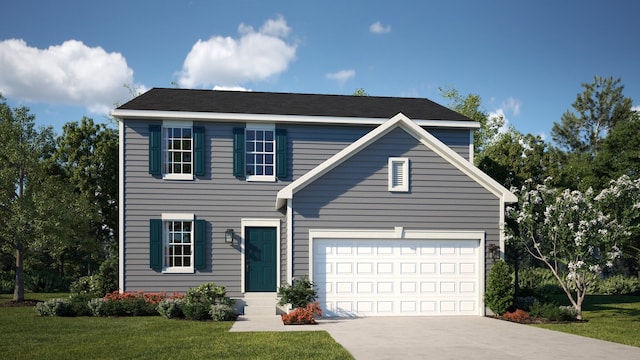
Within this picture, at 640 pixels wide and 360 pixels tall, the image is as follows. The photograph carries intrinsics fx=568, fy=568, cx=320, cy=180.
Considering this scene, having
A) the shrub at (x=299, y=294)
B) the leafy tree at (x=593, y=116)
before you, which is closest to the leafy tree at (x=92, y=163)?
the shrub at (x=299, y=294)

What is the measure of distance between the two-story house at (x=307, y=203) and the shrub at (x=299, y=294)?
444 millimetres

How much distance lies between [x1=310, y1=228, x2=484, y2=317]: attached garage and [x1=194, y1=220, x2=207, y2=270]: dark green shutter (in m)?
3.75

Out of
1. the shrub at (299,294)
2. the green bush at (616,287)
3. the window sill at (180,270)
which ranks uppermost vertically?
the window sill at (180,270)

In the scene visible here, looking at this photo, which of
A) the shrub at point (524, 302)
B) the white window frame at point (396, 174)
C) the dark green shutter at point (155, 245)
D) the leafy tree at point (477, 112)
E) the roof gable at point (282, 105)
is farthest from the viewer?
A: the leafy tree at point (477, 112)

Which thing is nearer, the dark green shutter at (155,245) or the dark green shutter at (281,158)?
the dark green shutter at (155,245)

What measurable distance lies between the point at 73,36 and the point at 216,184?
31.6 feet

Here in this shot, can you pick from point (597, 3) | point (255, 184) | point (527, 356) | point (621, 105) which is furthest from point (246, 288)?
point (621, 105)

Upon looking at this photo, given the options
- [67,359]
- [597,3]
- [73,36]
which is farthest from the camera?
[597,3]

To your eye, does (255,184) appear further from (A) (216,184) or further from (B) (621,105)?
(B) (621,105)

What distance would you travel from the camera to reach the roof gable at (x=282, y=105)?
1809cm

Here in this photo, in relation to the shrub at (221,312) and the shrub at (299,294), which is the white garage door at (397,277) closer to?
the shrub at (299,294)

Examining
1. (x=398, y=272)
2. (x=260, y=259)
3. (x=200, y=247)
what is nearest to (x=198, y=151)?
(x=200, y=247)

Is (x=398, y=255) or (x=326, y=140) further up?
(x=326, y=140)

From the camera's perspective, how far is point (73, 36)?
2225 centimetres
